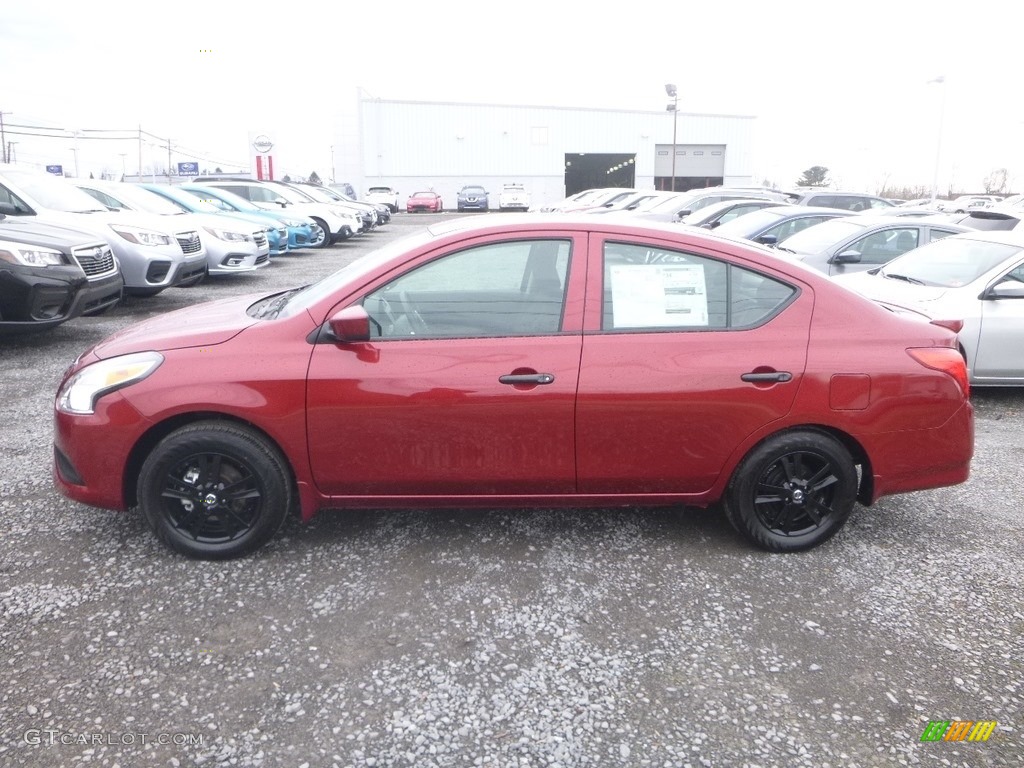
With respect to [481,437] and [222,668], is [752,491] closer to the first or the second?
[481,437]

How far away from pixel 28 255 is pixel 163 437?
4760 mm

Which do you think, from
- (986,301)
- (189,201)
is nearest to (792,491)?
(986,301)

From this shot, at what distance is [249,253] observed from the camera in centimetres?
1312

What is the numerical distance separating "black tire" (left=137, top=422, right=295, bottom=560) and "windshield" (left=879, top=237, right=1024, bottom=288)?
5662mm

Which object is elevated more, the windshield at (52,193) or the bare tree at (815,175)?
the bare tree at (815,175)

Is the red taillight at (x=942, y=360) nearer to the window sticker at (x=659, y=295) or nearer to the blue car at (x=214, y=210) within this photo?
the window sticker at (x=659, y=295)

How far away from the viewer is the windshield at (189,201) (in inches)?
579

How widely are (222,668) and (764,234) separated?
991cm

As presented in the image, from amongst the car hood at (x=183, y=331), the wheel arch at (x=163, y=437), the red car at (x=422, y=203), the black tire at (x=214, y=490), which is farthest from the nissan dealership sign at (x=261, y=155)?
the black tire at (x=214, y=490)

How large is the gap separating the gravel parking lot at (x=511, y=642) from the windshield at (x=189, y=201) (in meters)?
11.3

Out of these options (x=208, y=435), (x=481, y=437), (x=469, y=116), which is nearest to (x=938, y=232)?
(x=481, y=437)

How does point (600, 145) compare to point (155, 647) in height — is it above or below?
above

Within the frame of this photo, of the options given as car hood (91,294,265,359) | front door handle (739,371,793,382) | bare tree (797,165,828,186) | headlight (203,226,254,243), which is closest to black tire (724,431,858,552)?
front door handle (739,371,793,382)

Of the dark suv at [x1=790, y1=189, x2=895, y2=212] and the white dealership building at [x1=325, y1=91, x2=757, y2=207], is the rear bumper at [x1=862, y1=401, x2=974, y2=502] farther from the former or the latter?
the white dealership building at [x1=325, y1=91, x2=757, y2=207]
